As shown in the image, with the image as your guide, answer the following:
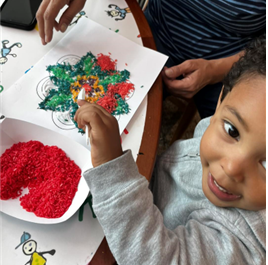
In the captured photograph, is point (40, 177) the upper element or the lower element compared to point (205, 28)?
lower

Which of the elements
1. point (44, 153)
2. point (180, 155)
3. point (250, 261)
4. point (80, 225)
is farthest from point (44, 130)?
point (250, 261)

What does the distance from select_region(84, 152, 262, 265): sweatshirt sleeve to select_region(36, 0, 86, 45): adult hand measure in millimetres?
383

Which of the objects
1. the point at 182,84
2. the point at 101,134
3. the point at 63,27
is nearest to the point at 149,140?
the point at 101,134

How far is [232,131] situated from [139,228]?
9.0 inches

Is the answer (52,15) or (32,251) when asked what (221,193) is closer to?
(32,251)

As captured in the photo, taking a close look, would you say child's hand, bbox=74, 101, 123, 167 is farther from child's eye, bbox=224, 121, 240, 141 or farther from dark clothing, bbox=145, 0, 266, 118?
dark clothing, bbox=145, 0, 266, 118

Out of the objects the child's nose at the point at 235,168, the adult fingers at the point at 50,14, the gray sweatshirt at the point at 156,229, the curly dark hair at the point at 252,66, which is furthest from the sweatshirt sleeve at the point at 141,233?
the adult fingers at the point at 50,14

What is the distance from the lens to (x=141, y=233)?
42cm

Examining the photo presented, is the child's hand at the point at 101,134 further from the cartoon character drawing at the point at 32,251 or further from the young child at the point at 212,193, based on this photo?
the cartoon character drawing at the point at 32,251

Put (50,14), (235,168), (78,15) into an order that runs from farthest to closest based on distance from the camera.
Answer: (78,15)
(50,14)
(235,168)

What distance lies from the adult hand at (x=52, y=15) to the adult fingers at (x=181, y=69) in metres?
0.29

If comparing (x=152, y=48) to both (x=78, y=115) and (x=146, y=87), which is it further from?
(x=78, y=115)

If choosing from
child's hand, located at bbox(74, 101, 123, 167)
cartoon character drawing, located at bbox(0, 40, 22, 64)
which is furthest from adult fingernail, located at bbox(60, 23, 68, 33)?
child's hand, located at bbox(74, 101, 123, 167)

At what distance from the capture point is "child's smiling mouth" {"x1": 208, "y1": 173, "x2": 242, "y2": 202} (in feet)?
1.36
